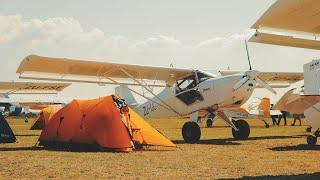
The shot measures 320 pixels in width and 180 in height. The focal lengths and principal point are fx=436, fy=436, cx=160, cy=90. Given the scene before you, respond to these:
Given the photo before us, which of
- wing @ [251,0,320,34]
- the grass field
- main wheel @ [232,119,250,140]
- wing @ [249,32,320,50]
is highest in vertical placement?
wing @ [251,0,320,34]

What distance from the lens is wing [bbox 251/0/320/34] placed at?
5207mm

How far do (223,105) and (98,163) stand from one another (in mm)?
8330

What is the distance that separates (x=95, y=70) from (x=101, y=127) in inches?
213

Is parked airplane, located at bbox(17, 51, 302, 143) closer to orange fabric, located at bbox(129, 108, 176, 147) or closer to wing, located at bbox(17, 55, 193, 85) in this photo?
wing, located at bbox(17, 55, 193, 85)

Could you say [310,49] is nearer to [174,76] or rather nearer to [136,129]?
[136,129]

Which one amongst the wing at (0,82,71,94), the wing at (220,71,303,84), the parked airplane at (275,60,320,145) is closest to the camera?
the parked airplane at (275,60,320,145)

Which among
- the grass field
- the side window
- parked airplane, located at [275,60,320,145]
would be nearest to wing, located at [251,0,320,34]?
parked airplane, located at [275,60,320,145]

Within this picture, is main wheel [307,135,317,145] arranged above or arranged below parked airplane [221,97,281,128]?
below

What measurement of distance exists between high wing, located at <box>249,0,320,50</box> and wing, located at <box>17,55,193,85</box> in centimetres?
1003

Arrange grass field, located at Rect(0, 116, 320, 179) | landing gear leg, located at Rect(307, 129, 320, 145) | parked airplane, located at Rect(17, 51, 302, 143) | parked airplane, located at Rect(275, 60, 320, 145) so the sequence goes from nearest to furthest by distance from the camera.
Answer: grass field, located at Rect(0, 116, 320, 179) → parked airplane, located at Rect(275, 60, 320, 145) → landing gear leg, located at Rect(307, 129, 320, 145) → parked airplane, located at Rect(17, 51, 302, 143)

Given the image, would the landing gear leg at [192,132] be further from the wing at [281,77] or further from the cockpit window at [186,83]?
the wing at [281,77]

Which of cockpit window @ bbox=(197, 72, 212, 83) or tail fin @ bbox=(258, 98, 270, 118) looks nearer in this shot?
cockpit window @ bbox=(197, 72, 212, 83)

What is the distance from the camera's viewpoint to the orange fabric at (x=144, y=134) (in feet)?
43.5

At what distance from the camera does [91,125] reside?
42.2 feet
